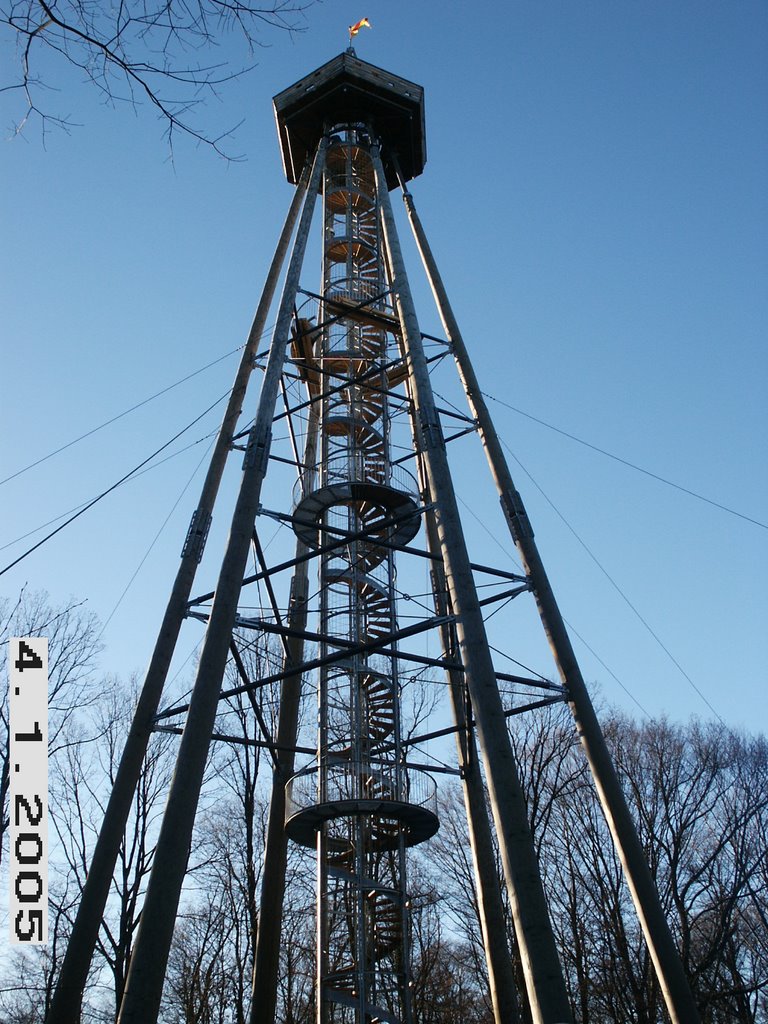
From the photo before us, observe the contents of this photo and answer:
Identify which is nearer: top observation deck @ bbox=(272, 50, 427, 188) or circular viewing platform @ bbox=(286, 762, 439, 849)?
circular viewing platform @ bbox=(286, 762, 439, 849)

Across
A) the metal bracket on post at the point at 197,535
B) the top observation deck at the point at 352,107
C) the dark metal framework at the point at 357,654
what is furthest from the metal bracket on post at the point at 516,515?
the top observation deck at the point at 352,107

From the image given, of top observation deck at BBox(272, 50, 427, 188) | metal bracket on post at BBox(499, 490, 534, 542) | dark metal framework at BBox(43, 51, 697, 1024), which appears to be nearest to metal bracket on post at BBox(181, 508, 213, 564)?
dark metal framework at BBox(43, 51, 697, 1024)

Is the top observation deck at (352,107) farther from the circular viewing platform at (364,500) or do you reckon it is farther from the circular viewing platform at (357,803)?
the circular viewing platform at (357,803)

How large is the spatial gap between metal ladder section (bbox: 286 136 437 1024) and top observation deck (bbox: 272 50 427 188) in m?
0.74

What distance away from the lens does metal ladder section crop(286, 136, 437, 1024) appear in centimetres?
1098

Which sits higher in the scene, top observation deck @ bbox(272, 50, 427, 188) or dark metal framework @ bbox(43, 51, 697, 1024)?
top observation deck @ bbox(272, 50, 427, 188)

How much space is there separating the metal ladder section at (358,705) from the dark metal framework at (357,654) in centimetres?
4

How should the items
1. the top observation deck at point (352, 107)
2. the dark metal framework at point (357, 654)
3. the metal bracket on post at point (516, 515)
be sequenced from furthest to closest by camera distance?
the top observation deck at point (352, 107) → the metal bracket on post at point (516, 515) → the dark metal framework at point (357, 654)

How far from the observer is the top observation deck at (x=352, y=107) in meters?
15.8

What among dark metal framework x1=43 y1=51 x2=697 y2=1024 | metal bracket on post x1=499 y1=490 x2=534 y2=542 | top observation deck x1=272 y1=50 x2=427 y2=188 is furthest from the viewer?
top observation deck x1=272 y1=50 x2=427 y2=188

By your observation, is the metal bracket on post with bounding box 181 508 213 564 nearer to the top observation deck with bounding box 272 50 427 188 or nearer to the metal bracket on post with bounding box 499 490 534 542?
the metal bracket on post with bounding box 499 490 534 542

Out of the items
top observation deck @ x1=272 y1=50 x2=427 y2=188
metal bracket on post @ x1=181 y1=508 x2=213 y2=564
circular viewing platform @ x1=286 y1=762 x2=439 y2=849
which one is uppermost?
top observation deck @ x1=272 y1=50 x2=427 y2=188

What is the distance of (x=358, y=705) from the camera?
12164mm

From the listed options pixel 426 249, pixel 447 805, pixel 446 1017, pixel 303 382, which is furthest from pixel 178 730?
pixel 446 1017
